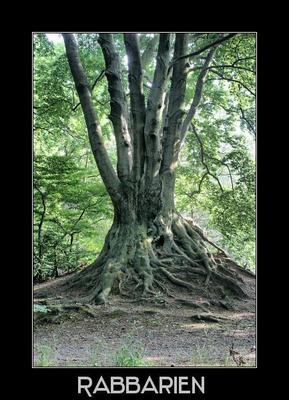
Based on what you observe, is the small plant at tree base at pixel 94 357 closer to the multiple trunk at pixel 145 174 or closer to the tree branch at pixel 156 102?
the multiple trunk at pixel 145 174

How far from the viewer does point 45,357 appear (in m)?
4.33

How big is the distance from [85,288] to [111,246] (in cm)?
92

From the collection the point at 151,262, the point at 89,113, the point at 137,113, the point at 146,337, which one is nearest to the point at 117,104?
the point at 137,113

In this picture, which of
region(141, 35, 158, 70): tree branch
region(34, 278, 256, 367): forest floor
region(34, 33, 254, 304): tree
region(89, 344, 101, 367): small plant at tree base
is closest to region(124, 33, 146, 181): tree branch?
region(34, 33, 254, 304): tree

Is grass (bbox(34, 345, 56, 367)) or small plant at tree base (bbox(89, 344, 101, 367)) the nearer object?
grass (bbox(34, 345, 56, 367))

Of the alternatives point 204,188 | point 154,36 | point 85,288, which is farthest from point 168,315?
point 204,188

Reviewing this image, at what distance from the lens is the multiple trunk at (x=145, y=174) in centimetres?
778

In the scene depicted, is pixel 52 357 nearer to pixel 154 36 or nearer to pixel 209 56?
pixel 209 56

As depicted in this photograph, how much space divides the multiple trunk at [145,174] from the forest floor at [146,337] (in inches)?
40.5

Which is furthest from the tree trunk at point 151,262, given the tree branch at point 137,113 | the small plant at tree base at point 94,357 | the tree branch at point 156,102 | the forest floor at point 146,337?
the small plant at tree base at point 94,357

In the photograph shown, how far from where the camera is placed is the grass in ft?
13.1

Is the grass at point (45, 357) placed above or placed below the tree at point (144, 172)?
below

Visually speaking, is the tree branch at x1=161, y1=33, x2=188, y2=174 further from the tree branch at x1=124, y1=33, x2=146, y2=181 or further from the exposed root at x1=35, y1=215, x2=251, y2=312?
the exposed root at x1=35, y1=215, x2=251, y2=312

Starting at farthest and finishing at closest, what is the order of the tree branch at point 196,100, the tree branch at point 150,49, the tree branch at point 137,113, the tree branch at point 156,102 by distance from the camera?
the tree branch at point 150,49 → the tree branch at point 196,100 → the tree branch at point 137,113 → the tree branch at point 156,102
